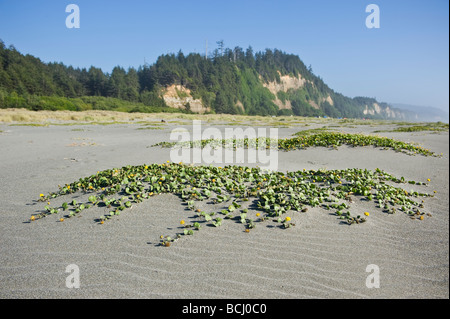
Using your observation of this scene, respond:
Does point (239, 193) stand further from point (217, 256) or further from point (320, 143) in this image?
point (320, 143)

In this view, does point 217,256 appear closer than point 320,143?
Yes

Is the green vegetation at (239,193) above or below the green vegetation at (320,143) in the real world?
below

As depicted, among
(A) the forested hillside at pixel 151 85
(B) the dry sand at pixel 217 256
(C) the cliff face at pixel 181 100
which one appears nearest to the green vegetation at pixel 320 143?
(B) the dry sand at pixel 217 256

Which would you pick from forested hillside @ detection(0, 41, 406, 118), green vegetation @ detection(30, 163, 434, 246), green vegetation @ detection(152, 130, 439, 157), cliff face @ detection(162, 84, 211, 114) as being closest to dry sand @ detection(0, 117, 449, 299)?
green vegetation @ detection(30, 163, 434, 246)

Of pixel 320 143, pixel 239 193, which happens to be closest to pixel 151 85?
pixel 320 143

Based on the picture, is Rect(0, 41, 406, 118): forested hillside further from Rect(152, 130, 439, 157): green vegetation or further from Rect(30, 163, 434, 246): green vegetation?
Rect(30, 163, 434, 246): green vegetation

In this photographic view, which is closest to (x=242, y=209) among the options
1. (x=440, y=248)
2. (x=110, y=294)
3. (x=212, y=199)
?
(x=212, y=199)

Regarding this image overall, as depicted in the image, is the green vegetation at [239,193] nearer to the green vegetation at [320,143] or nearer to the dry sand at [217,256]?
the dry sand at [217,256]
